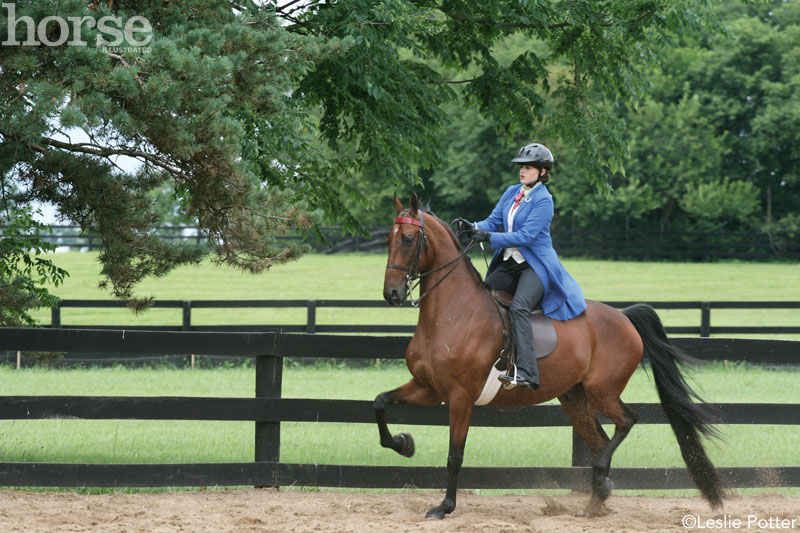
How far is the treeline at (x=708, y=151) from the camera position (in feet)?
149

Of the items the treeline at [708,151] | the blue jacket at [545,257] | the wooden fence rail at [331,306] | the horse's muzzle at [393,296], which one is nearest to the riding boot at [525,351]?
the blue jacket at [545,257]

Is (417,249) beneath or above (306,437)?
above

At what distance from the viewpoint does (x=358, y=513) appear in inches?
238

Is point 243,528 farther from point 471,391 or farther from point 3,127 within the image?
point 3,127

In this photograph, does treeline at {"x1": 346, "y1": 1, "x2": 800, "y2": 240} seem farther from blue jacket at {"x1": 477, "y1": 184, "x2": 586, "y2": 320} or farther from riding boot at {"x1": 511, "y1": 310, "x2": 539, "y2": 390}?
riding boot at {"x1": 511, "y1": 310, "x2": 539, "y2": 390}

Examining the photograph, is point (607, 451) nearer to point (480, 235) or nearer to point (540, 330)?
point (540, 330)

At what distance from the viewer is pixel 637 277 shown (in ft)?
115

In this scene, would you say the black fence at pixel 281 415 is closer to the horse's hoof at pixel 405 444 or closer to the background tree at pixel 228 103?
the horse's hoof at pixel 405 444

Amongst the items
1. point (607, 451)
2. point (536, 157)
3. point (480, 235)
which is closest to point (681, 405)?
point (607, 451)

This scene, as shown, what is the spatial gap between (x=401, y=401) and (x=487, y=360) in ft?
2.51

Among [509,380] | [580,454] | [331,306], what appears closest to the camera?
[509,380]

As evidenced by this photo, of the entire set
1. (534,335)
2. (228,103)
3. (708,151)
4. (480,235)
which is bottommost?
(534,335)

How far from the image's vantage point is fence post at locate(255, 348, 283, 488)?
676cm

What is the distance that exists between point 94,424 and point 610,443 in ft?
22.4
